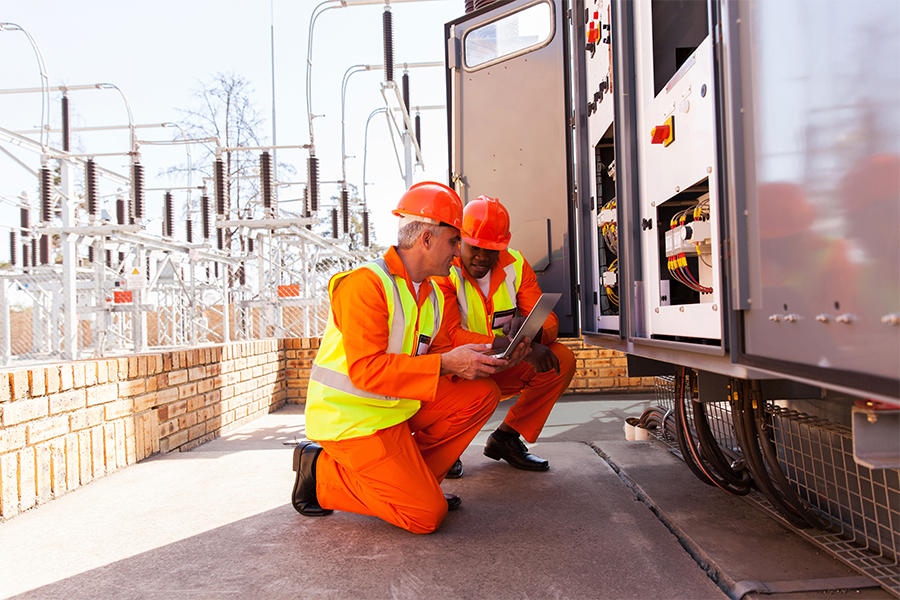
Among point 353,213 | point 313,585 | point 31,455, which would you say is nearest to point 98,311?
point 31,455

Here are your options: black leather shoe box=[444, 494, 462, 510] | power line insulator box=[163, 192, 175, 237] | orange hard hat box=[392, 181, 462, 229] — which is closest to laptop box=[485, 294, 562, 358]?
orange hard hat box=[392, 181, 462, 229]

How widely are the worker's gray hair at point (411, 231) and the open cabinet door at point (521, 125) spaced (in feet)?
5.30

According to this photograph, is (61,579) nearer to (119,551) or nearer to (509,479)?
(119,551)

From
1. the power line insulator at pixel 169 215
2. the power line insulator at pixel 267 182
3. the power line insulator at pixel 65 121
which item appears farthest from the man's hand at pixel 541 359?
the power line insulator at pixel 169 215

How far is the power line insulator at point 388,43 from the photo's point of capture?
23.0 ft

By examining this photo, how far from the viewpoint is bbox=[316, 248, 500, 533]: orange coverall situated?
2.54 meters

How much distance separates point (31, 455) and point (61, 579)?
1.05 metres

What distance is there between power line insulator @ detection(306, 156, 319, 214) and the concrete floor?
6985 mm

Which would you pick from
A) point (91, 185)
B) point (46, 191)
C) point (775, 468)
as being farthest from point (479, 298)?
point (46, 191)

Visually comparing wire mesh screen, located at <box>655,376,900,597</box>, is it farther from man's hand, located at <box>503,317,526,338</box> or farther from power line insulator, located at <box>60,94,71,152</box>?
power line insulator, located at <box>60,94,71,152</box>

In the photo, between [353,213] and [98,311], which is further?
[353,213]

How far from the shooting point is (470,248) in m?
3.57

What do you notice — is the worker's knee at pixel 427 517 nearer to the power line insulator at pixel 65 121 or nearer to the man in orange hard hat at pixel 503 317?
the man in orange hard hat at pixel 503 317

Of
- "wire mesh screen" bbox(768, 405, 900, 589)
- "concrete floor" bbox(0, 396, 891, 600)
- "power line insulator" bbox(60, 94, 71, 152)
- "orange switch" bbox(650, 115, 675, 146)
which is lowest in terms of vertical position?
"concrete floor" bbox(0, 396, 891, 600)
